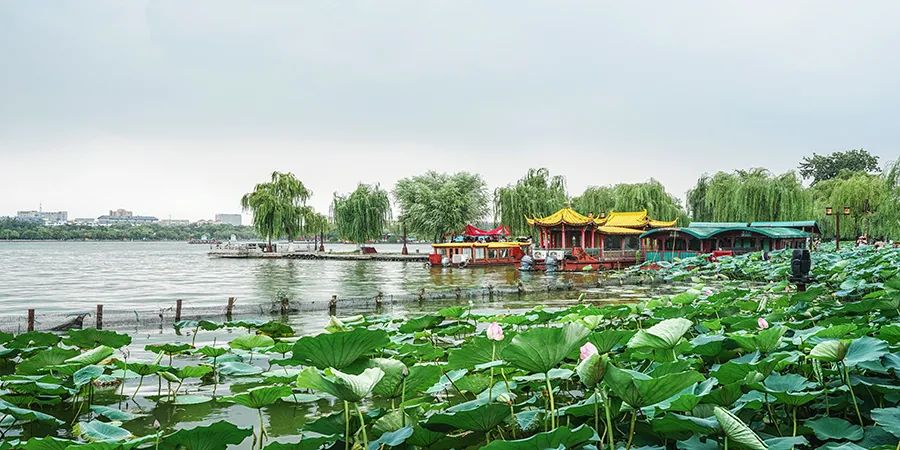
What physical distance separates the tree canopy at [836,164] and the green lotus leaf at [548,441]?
2437 inches

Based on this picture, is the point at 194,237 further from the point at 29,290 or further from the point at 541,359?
the point at 541,359

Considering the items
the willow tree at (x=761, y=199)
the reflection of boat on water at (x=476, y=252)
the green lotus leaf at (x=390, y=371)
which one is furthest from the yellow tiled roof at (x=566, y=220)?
the green lotus leaf at (x=390, y=371)

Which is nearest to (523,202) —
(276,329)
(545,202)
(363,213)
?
(545,202)

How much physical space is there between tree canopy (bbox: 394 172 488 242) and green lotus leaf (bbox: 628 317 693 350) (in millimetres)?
36067

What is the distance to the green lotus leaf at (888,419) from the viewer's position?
1.93m

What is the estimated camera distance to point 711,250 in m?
28.1

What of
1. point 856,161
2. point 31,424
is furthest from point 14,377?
point 856,161

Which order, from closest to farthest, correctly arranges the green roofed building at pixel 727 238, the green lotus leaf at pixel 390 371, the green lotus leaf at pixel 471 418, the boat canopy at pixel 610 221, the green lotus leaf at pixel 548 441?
the green lotus leaf at pixel 548 441 → the green lotus leaf at pixel 471 418 → the green lotus leaf at pixel 390 371 → the green roofed building at pixel 727 238 → the boat canopy at pixel 610 221

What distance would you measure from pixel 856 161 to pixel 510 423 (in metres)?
65.7

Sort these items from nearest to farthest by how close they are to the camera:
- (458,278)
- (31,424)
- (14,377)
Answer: (14,377)
(31,424)
(458,278)

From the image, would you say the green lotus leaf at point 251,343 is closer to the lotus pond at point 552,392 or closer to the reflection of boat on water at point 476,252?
the lotus pond at point 552,392

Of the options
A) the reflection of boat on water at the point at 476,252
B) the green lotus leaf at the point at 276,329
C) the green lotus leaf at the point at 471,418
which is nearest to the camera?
the green lotus leaf at the point at 471,418

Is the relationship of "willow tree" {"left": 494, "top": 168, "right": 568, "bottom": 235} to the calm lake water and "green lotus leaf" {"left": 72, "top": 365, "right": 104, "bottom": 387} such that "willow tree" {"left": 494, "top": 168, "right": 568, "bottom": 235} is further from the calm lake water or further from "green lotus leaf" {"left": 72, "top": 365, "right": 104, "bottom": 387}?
"green lotus leaf" {"left": 72, "top": 365, "right": 104, "bottom": 387}

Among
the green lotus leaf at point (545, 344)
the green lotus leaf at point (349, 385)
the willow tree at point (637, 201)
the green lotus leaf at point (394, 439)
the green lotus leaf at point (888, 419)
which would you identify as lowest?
the green lotus leaf at point (394, 439)
